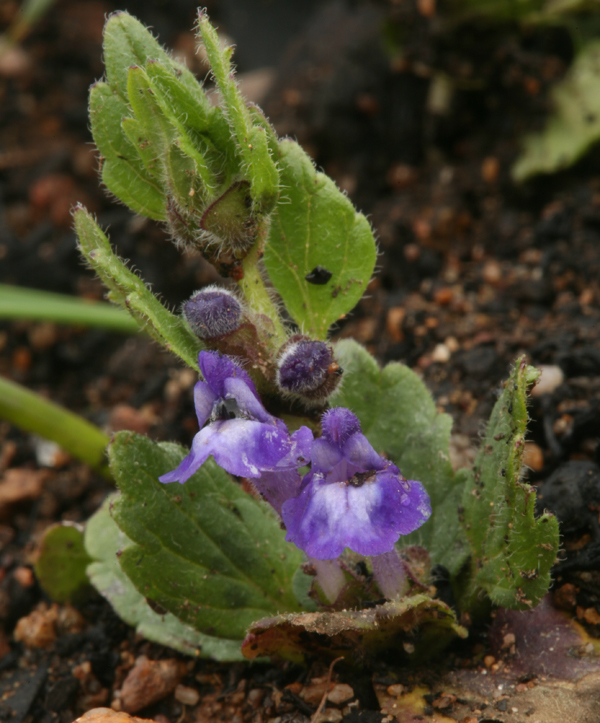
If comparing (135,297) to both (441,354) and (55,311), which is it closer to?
(441,354)

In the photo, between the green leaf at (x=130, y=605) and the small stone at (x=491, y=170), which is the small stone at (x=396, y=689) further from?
the small stone at (x=491, y=170)

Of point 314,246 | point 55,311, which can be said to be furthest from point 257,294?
point 55,311

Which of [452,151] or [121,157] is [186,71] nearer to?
[121,157]

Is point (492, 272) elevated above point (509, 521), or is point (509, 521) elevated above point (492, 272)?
point (509, 521)

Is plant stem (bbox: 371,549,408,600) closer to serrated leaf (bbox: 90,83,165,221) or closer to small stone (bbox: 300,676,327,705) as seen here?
small stone (bbox: 300,676,327,705)

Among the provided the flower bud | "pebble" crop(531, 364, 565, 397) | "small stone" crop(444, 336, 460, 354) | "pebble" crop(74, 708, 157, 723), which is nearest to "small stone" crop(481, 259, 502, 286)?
"small stone" crop(444, 336, 460, 354)

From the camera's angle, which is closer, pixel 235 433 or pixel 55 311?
pixel 235 433

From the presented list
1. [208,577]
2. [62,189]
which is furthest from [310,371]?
[62,189]
